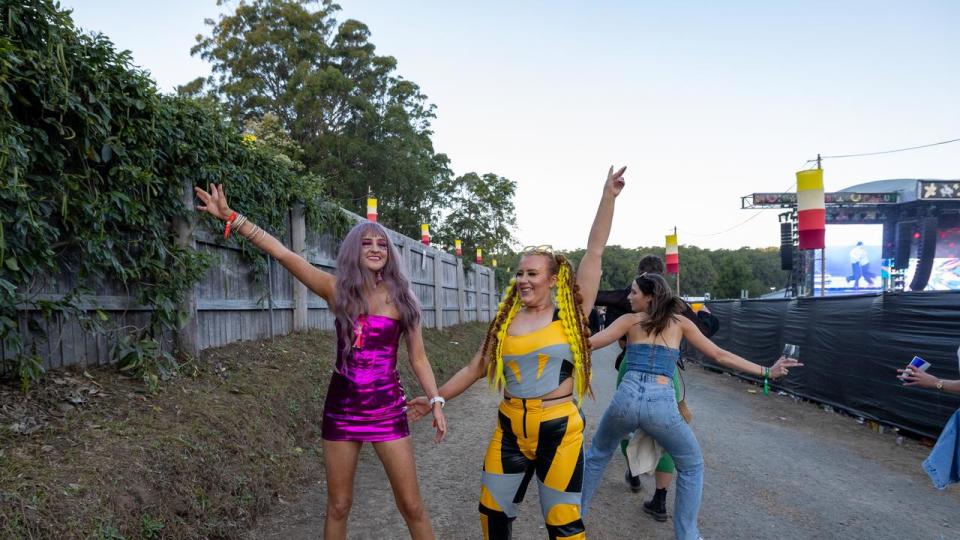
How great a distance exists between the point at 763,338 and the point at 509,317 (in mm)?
11319

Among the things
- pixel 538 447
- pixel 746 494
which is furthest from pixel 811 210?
pixel 538 447

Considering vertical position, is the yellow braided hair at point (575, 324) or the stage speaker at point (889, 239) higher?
the stage speaker at point (889, 239)

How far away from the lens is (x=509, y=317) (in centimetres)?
331

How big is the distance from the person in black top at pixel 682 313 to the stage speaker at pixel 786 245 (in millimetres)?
31264

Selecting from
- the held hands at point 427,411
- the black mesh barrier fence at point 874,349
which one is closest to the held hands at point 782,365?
the held hands at point 427,411

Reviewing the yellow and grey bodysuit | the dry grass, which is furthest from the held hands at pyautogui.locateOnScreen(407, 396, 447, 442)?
the dry grass

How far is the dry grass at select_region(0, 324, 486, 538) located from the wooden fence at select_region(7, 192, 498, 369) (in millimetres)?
239

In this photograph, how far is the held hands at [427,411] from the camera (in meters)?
3.21

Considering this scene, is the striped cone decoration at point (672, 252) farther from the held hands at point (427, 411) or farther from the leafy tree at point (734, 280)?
the leafy tree at point (734, 280)

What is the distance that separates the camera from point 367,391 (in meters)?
3.06

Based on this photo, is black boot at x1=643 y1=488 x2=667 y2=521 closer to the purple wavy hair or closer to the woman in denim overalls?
the woman in denim overalls

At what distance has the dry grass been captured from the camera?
9.54 feet

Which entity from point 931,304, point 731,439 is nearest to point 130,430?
point 731,439

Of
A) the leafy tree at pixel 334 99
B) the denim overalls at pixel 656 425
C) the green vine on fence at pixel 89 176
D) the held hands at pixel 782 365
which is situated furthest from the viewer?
the leafy tree at pixel 334 99
